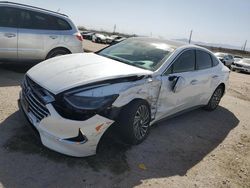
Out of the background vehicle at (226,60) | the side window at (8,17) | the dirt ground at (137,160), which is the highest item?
the side window at (8,17)

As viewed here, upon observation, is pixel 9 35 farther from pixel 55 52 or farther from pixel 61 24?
pixel 61 24

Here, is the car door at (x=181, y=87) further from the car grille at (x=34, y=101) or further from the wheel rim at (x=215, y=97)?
the car grille at (x=34, y=101)

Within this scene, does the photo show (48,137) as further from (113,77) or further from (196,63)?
(196,63)

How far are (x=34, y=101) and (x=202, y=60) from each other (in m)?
3.72

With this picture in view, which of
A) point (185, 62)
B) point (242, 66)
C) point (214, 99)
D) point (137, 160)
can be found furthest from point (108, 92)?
point (242, 66)

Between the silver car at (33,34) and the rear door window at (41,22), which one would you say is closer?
the silver car at (33,34)

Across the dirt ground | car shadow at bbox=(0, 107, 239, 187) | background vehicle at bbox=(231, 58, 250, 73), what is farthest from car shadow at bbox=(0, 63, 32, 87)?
background vehicle at bbox=(231, 58, 250, 73)

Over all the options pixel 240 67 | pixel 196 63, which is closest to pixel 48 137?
pixel 196 63

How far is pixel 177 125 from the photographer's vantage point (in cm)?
575

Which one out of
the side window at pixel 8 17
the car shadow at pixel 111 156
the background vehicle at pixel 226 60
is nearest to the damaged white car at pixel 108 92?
the car shadow at pixel 111 156

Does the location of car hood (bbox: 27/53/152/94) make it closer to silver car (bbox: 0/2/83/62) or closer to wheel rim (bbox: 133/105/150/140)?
wheel rim (bbox: 133/105/150/140)

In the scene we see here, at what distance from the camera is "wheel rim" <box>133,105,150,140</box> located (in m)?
4.21

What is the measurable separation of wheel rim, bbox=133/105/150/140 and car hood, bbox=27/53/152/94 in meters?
0.53

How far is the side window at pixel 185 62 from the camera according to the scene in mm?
5086
